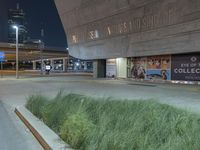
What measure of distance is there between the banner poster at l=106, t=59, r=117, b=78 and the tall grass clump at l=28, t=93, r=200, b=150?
33.7m

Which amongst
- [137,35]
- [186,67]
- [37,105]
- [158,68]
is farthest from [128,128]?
[158,68]

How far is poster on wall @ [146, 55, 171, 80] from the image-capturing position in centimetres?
3334

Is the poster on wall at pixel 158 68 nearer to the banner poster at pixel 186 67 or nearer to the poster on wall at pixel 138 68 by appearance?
the poster on wall at pixel 138 68

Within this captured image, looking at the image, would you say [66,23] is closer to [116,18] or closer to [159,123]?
[116,18]

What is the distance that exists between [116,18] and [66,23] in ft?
45.9

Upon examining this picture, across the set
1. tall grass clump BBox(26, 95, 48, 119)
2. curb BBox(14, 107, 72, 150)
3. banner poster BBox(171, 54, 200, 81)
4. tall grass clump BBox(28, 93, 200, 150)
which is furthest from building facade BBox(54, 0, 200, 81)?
tall grass clump BBox(28, 93, 200, 150)

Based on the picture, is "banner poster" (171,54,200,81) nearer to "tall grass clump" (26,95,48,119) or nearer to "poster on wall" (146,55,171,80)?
"poster on wall" (146,55,171,80)

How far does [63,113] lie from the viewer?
9.23 m

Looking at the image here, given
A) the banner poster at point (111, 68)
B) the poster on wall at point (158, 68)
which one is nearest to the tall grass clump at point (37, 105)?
the poster on wall at point (158, 68)

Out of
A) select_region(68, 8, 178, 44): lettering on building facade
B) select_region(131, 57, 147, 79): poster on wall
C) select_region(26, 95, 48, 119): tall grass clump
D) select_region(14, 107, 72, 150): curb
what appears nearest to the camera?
select_region(14, 107, 72, 150): curb

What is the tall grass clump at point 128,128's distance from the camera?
555cm

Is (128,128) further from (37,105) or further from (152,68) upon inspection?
(152,68)

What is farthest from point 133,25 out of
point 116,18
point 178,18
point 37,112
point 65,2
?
point 37,112

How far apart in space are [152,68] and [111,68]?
9156mm
